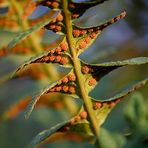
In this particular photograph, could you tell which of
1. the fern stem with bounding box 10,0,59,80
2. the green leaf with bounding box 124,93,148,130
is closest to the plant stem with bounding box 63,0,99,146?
the green leaf with bounding box 124,93,148,130

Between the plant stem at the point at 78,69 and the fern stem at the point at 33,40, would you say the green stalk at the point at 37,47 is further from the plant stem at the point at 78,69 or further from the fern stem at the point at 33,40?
the plant stem at the point at 78,69

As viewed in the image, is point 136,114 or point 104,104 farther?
point 104,104

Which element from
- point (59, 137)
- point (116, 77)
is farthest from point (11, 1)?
point (116, 77)

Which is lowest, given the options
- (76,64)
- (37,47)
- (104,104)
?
(37,47)

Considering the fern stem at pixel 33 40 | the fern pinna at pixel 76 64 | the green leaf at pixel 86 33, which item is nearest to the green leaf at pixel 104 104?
the fern pinna at pixel 76 64

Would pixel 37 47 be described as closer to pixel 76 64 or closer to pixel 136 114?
pixel 76 64

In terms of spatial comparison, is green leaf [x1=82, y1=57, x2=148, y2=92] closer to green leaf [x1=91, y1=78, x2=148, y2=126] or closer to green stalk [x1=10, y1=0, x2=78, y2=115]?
green leaf [x1=91, y1=78, x2=148, y2=126]

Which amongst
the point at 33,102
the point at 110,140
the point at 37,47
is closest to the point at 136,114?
the point at 110,140

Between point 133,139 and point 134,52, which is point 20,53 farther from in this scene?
point 134,52
